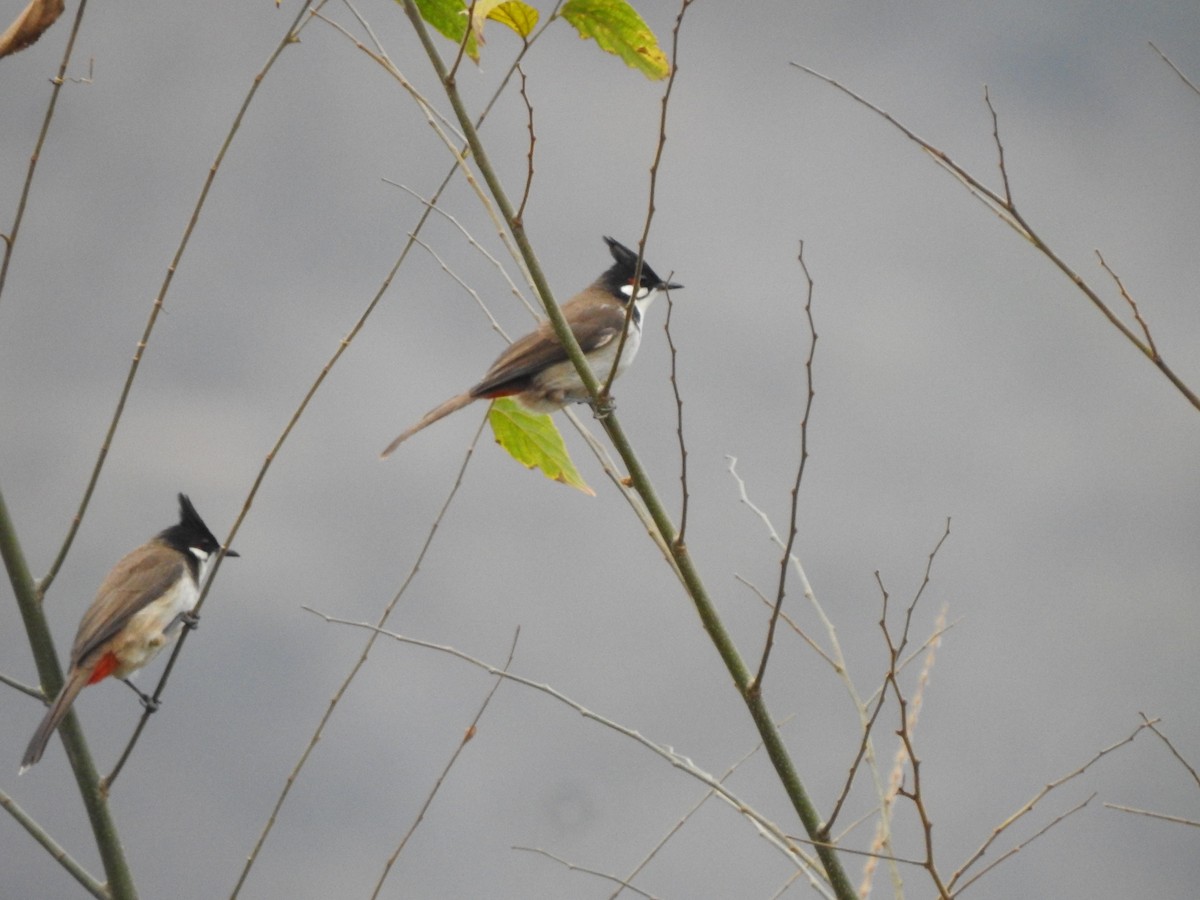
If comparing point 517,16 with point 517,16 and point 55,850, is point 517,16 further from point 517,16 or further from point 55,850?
point 55,850

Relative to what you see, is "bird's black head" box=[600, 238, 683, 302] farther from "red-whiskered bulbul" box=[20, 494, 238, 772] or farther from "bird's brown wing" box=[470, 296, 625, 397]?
"red-whiskered bulbul" box=[20, 494, 238, 772]

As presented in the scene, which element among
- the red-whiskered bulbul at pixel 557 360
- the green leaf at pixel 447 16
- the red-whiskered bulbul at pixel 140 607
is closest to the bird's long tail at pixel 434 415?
the red-whiskered bulbul at pixel 557 360

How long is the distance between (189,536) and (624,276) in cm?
106

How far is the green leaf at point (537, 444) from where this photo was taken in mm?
1321

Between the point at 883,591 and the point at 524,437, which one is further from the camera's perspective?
the point at 524,437

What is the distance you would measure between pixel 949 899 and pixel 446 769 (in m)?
0.53

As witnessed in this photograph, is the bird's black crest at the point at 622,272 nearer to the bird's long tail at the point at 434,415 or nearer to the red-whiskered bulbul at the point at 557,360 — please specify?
the red-whiskered bulbul at the point at 557,360

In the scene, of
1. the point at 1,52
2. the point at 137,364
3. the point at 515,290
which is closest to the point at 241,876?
the point at 137,364

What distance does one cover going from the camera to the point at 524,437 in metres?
1.33

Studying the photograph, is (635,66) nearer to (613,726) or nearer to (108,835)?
(613,726)

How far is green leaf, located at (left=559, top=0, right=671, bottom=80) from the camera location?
1099 millimetres

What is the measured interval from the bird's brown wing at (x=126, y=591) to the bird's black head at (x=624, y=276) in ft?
3.37

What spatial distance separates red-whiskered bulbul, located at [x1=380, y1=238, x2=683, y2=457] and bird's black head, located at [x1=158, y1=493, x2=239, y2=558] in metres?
0.66

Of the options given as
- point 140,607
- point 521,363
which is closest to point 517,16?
point 521,363
